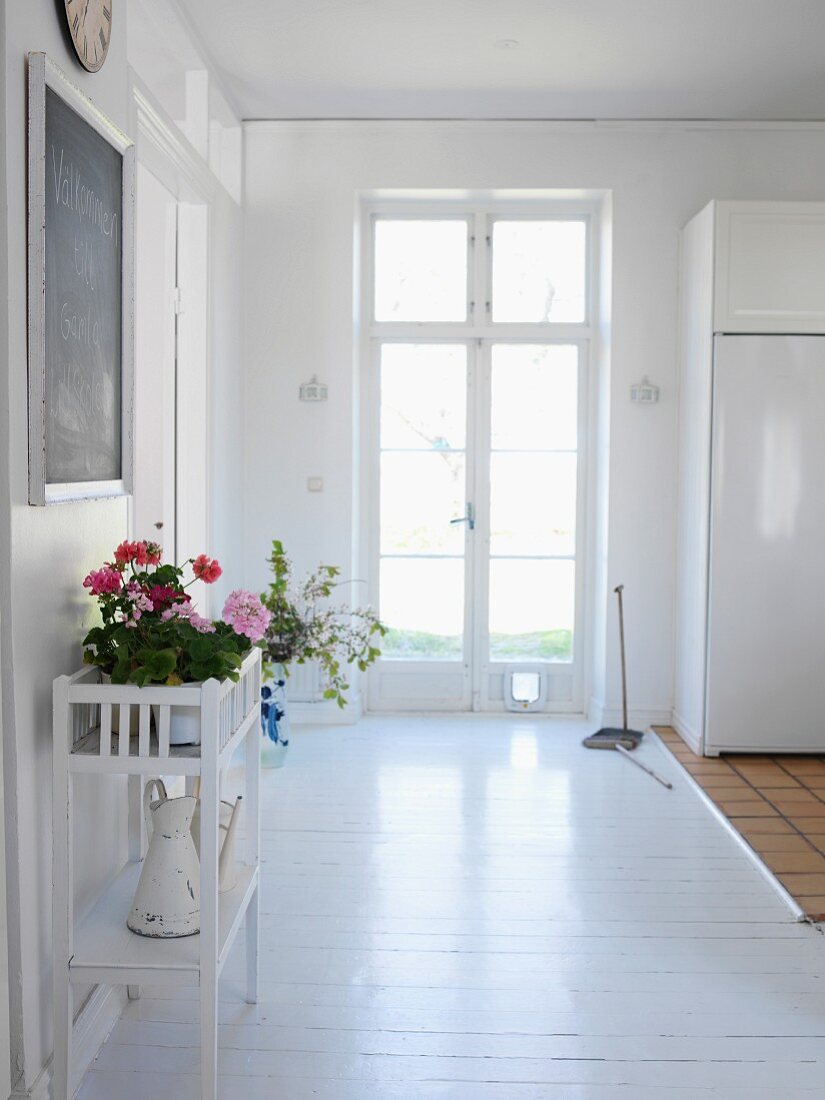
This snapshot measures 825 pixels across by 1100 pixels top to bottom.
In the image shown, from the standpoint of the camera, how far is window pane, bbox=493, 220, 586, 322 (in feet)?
17.8

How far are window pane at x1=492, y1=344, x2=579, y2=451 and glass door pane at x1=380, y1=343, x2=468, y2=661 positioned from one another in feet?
0.62

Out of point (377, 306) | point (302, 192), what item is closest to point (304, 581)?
point (377, 306)

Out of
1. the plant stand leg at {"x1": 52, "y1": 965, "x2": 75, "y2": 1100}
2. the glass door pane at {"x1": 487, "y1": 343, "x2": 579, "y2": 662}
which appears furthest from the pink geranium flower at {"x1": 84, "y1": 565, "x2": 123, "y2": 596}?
the glass door pane at {"x1": 487, "y1": 343, "x2": 579, "y2": 662}

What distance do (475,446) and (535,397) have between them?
1.30 feet

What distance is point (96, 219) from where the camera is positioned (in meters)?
2.33

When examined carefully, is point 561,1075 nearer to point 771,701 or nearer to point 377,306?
point 771,701

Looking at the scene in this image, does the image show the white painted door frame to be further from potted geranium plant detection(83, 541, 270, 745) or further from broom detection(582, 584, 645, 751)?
potted geranium plant detection(83, 541, 270, 745)

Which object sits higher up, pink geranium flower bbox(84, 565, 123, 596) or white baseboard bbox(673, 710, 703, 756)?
pink geranium flower bbox(84, 565, 123, 596)

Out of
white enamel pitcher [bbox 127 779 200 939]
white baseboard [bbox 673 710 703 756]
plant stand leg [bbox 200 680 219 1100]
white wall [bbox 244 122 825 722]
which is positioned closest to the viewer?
plant stand leg [bbox 200 680 219 1100]

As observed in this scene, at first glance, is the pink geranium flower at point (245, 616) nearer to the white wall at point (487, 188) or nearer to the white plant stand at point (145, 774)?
the white plant stand at point (145, 774)

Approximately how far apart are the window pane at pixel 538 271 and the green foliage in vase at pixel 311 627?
1.64m

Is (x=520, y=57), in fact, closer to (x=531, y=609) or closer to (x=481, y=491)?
(x=481, y=491)

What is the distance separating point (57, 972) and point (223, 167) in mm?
3673

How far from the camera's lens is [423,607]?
18.2 feet
